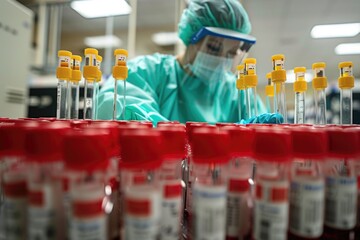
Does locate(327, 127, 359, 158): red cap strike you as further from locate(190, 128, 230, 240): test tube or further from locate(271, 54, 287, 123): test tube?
locate(271, 54, 287, 123): test tube

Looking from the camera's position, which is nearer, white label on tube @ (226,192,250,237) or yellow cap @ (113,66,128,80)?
white label on tube @ (226,192,250,237)

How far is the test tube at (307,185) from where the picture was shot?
1.37 feet

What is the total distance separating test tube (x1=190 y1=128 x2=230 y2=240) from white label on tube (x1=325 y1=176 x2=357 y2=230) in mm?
188

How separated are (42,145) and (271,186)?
1.15ft

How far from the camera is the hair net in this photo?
50.5 inches

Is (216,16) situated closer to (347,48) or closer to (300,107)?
(300,107)

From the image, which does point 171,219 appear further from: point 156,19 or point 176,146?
point 156,19

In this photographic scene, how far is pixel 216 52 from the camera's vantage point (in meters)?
1.31

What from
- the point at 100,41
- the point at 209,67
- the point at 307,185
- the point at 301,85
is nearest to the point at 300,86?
the point at 301,85

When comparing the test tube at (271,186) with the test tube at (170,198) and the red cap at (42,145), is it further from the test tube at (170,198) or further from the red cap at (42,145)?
the red cap at (42,145)

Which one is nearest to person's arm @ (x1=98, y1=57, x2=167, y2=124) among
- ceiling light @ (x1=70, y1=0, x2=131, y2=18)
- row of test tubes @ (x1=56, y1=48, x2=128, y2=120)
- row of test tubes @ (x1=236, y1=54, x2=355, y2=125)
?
row of test tubes @ (x1=56, y1=48, x2=128, y2=120)

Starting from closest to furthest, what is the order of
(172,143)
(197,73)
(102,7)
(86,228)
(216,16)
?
(86,228) → (172,143) → (216,16) → (197,73) → (102,7)

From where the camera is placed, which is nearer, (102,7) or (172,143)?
(172,143)

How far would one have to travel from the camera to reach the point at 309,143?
44 cm
